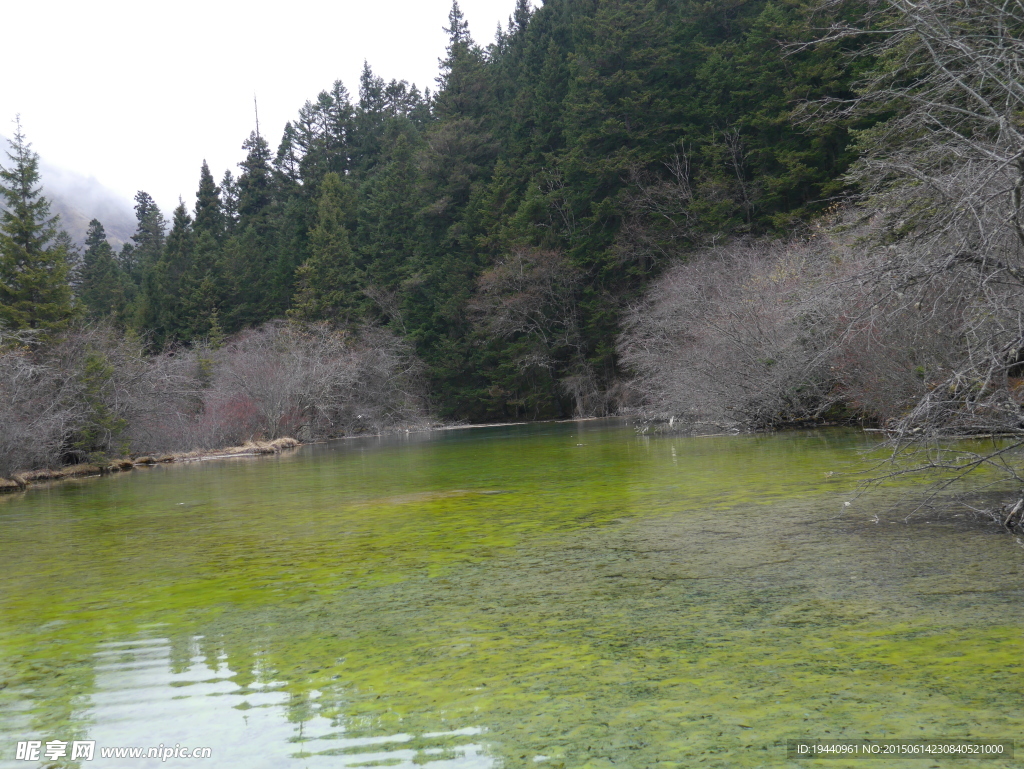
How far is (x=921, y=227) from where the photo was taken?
692 cm

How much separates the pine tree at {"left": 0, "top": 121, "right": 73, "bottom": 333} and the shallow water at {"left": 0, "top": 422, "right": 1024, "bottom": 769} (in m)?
20.4

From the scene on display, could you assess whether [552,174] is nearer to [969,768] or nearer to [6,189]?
[6,189]

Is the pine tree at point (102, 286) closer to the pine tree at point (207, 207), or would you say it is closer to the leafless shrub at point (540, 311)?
the pine tree at point (207, 207)

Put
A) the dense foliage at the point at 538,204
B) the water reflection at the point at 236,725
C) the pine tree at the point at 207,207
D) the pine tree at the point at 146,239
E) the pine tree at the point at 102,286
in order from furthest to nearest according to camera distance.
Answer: the pine tree at the point at 146,239 < the pine tree at the point at 207,207 < the pine tree at the point at 102,286 < the dense foliage at the point at 538,204 < the water reflection at the point at 236,725

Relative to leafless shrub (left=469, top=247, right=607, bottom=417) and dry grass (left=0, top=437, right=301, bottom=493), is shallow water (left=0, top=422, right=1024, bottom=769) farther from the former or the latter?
leafless shrub (left=469, top=247, right=607, bottom=417)

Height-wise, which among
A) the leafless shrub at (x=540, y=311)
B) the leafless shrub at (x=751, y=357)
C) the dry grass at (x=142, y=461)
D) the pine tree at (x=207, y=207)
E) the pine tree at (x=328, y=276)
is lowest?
the dry grass at (x=142, y=461)

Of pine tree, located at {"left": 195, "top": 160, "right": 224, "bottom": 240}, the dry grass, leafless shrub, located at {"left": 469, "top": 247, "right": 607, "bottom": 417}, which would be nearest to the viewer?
the dry grass

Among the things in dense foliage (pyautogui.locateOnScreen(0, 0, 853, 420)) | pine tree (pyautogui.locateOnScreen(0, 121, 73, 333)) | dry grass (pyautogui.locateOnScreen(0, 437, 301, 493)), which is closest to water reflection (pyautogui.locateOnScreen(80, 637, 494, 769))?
dry grass (pyautogui.locateOnScreen(0, 437, 301, 493))

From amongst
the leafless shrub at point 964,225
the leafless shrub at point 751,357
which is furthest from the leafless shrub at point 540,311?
the leafless shrub at point 964,225

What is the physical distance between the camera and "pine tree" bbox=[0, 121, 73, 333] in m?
27.5

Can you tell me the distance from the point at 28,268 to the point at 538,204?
86.6 feet

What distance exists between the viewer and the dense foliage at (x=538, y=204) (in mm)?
39031

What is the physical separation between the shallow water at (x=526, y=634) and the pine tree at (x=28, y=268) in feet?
67.0

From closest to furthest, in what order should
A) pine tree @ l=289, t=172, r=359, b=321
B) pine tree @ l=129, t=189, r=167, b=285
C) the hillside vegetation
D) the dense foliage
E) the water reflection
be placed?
the water reflection → the hillside vegetation → the dense foliage → pine tree @ l=289, t=172, r=359, b=321 → pine tree @ l=129, t=189, r=167, b=285
